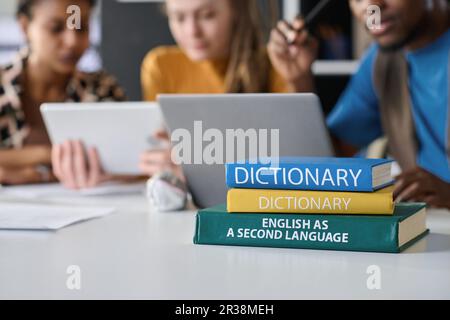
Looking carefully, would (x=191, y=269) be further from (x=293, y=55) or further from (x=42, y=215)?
(x=293, y=55)

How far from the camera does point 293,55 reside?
2273 millimetres

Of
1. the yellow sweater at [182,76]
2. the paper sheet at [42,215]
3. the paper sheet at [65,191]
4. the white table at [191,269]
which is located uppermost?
the yellow sweater at [182,76]

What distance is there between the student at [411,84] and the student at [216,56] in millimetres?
317

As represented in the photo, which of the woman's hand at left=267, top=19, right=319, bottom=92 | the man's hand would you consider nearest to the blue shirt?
the woman's hand at left=267, top=19, right=319, bottom=92

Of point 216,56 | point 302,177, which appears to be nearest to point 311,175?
point 302,177

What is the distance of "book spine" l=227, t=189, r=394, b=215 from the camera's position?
110 centimetres

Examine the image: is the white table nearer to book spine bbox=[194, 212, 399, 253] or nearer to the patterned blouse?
book spine bbox=[194, 212, 399, 253]

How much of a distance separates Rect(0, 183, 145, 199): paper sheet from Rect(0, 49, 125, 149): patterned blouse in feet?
1.65

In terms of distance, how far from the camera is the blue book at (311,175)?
3.66 feet

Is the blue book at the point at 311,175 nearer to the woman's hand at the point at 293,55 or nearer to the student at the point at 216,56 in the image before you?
the woman's hand at the point at 293,55

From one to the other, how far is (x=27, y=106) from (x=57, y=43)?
0.25 metres

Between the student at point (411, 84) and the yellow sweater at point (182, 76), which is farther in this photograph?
the yellow sweater at point (182, 76)

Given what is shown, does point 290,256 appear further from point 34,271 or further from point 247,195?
point 34,271

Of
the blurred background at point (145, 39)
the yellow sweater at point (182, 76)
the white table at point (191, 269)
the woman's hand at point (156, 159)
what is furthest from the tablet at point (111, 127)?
the blurred background at point (145, 39)
